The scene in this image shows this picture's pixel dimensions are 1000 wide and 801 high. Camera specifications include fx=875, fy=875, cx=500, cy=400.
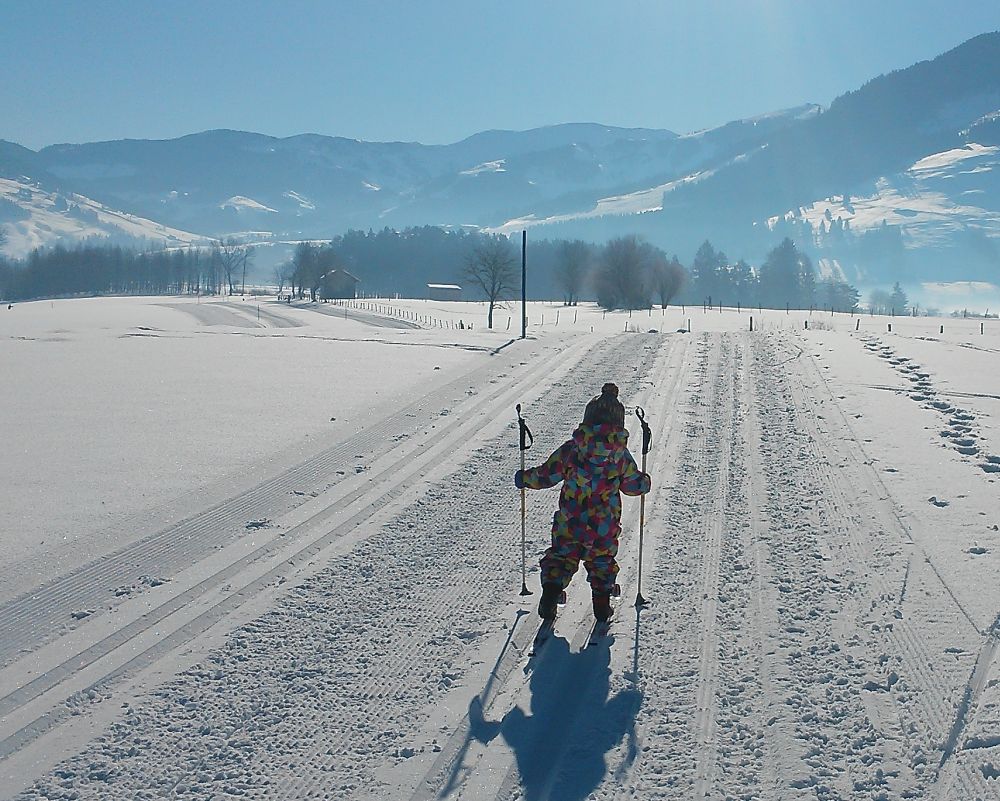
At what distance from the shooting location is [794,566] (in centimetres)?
741

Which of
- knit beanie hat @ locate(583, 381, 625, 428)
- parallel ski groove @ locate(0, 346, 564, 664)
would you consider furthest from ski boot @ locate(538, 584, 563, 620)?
parallel ski groove @ locate(0, 346, 564, 664)

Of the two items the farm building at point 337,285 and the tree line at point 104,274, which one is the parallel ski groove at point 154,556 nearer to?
the farm building at point 337,285

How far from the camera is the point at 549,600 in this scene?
612 cm

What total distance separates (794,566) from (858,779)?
10.4 feet

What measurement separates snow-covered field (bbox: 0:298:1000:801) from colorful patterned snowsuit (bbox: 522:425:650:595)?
1.63ft

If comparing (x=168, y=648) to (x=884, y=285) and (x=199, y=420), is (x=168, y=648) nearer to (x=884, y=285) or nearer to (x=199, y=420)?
(x=199, y=420)

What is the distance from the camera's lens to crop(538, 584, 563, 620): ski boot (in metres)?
6.11

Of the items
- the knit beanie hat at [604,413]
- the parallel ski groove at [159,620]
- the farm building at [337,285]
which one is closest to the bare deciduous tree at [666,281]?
the farm building at [337,285]

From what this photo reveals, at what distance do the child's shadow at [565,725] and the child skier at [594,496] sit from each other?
0.51 metres

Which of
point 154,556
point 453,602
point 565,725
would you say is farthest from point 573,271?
point 565,725

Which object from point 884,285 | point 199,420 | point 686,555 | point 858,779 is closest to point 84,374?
point 199,420

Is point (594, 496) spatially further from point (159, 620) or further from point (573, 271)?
point (573, 271)

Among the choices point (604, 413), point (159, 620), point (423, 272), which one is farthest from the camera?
point (423, 272)

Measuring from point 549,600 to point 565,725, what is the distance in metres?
1.29
